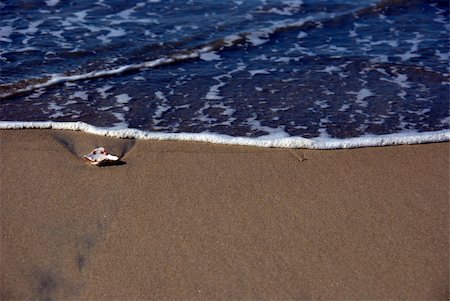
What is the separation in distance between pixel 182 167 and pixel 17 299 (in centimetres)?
161

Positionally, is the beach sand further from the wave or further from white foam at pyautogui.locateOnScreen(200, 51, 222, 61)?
white foam at pyautogui.locateOnScreen(200, 51, 222, 61)

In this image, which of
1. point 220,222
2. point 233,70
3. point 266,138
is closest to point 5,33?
point 233,70

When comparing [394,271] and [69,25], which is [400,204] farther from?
[69,25]

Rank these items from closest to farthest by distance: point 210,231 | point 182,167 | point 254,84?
point 210,231 < point 182,167 < point 254,84

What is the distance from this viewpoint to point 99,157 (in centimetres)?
428

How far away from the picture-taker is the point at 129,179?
4.07m

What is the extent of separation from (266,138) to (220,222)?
1.28 metres

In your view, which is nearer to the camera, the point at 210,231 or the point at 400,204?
Result: the point at 210,231

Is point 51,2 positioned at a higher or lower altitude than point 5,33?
higher

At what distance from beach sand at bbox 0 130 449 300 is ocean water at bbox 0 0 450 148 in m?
0.36

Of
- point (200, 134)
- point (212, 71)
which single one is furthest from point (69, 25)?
point (200, 134)

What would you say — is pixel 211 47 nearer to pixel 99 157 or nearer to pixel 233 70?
pixel 233 70

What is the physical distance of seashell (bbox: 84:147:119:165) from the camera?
4.23 m

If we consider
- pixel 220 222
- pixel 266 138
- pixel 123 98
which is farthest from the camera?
pixel 123 98
